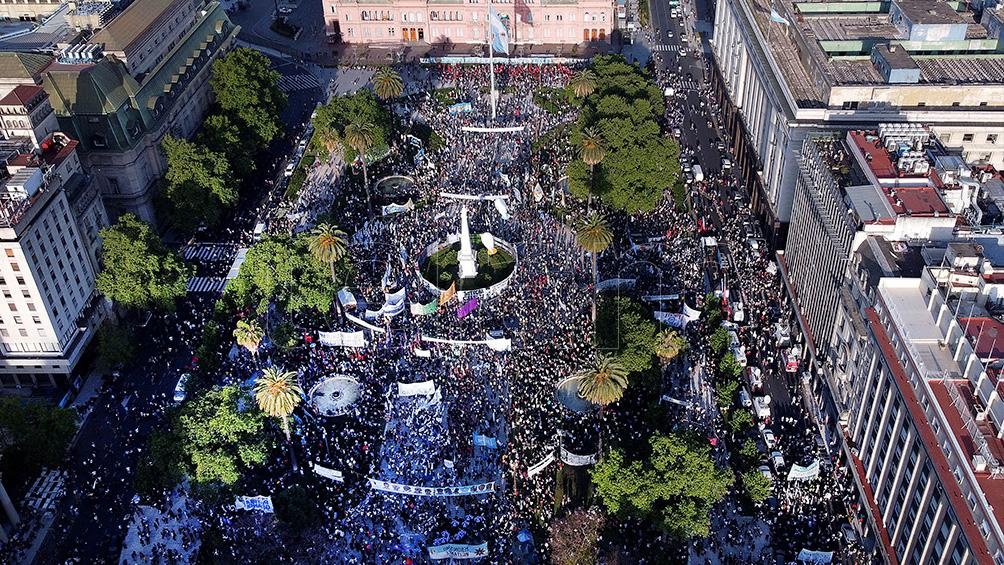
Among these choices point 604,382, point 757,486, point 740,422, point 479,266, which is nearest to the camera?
point 757,486

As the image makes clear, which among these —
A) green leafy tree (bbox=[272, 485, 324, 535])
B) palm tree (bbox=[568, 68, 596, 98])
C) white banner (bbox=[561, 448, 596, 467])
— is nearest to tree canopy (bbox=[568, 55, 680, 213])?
palm tree (bbox=[568, 68, 596, 98])

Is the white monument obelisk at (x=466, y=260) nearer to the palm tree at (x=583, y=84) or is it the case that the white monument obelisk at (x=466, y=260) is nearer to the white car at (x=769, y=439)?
the palm tree at (x=583, y=84)

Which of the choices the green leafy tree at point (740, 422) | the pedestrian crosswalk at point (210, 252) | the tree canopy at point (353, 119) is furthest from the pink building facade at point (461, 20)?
the green leafy tree at point (740, 422)

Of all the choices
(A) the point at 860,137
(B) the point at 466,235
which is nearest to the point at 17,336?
(B) the point at 466,235

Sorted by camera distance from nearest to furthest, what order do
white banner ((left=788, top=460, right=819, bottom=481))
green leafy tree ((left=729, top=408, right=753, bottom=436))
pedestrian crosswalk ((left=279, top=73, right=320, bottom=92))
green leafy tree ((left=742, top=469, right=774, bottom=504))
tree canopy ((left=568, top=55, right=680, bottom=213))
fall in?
green leafy tree ((left=742, top=469, right=774, bottom=504)) → white banner ((left=788, top=460, right=819, bottom=481)) → green leafy tree ((left=729, top=408, right=753, bottom=436)) → tree canopy ((left=568, top=55, right=680, bottom=213)) → pedestrian crosswalk ((left=279, top=73, right=320, bottom=92))

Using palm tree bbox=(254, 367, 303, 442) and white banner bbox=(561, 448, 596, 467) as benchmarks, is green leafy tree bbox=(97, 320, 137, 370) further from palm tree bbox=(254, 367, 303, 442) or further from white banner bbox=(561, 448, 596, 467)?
white banner bbox=(561, 448, 596, 467)

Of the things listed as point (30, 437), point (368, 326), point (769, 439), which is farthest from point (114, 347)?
point (769, 439)

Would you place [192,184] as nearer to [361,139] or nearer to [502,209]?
[361,139]
